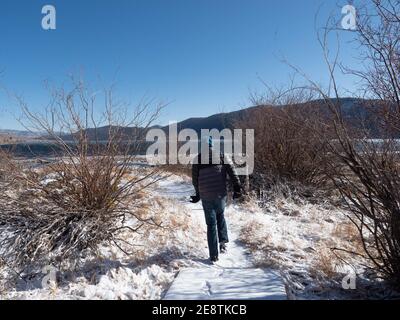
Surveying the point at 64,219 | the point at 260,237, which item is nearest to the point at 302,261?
the point at 260,237

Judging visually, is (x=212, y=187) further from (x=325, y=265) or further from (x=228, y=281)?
(x=325, y=265)

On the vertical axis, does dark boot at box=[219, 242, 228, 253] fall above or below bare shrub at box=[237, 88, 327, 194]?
below

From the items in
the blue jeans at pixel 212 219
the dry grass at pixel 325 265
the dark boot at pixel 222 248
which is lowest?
the dry grass at pixel 325 265

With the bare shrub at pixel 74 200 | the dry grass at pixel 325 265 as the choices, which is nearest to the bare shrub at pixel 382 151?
the dry grass at pixel 325 265

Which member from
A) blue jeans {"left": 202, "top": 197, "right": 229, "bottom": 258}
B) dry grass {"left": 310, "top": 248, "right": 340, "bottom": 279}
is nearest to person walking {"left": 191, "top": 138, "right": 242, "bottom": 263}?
blue jeans {"left": 202, "top": 197, "right": 229, "bottom": 258}

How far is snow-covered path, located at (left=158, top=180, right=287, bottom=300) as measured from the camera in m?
2.66

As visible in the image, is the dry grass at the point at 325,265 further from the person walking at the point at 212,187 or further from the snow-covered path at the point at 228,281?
the person walking at the point at 212,187

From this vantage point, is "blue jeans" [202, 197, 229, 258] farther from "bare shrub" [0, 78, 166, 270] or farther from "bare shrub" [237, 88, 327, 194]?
"bare shrub" [237, 88, 327, 194]

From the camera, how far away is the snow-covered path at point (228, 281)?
2.66m

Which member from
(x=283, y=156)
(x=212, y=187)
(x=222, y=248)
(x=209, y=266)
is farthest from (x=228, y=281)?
(x=283, y=156)

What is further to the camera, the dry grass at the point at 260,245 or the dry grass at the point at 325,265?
the dry grass at the point at 260,245

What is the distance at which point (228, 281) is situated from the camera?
9.69ft

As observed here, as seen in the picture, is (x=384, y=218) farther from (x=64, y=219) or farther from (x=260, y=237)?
(x=64, y=219)
